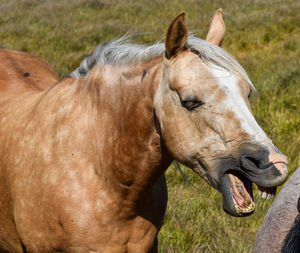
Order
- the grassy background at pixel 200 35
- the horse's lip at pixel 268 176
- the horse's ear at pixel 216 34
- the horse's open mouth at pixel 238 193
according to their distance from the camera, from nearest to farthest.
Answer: the horse's lip at pixel 268 176 → the horse's open mouth at pixel 238 193 → the horse's ear at pixel 216 34 → the grassy background at pixel 200 35

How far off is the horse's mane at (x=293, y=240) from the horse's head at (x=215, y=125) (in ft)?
0.64

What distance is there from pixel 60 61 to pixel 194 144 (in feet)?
20.8

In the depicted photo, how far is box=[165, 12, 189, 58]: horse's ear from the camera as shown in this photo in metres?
1.97

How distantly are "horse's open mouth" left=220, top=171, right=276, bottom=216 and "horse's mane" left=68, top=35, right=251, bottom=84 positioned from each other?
411 millimetres

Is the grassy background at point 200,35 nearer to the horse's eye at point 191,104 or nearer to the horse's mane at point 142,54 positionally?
the horse's mane at point 142,54

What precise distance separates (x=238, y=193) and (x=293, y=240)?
0.29 metres

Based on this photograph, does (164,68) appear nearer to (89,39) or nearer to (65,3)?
(89,39)

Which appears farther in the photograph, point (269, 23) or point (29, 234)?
point (269, 23)

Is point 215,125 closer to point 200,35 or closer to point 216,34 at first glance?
point 216,34

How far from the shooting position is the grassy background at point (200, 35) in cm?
357

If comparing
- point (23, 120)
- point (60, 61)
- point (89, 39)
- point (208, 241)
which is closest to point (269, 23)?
point (89, 39)

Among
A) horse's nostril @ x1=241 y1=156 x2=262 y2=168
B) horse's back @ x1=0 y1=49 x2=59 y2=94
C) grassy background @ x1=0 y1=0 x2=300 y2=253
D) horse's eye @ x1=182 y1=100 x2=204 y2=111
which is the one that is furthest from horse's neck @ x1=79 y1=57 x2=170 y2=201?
horse's back @ x1=0 y1=49 x2=59 y2=94

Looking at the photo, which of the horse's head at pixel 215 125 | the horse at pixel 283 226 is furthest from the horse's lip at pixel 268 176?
the horse at pixel 283 226

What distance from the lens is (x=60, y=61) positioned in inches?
313
